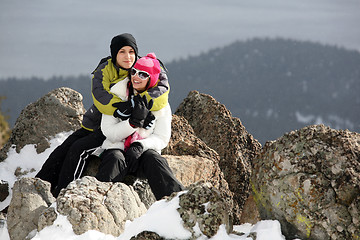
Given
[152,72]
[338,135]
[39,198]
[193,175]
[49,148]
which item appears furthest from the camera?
[49,148]

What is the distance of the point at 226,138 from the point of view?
8414mm

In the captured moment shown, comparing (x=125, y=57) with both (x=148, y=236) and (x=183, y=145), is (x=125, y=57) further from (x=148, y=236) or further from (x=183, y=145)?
(x=148, y=236)

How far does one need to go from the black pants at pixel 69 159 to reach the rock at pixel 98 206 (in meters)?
1.31

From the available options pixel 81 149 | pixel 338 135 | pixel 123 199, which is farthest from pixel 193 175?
pixel 338 135

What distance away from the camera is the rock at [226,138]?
830 cm

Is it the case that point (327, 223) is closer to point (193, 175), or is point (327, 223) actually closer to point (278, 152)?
point (278, 152)

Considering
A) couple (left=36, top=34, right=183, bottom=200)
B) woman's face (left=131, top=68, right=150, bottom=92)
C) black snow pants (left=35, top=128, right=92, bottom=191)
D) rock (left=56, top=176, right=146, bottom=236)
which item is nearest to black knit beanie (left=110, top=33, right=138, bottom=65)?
couple (left=36, top=34, right=183, bottom=200)

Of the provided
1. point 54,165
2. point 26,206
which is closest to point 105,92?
point 54,165

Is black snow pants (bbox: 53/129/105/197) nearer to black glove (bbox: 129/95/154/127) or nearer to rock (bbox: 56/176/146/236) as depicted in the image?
black glove (bbox: 129/95/154/127)

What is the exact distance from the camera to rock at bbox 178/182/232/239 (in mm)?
4238

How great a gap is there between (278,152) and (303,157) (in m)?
0.26

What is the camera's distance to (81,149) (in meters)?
6.24

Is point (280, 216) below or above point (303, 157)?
below

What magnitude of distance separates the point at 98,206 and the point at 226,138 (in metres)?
4.19
